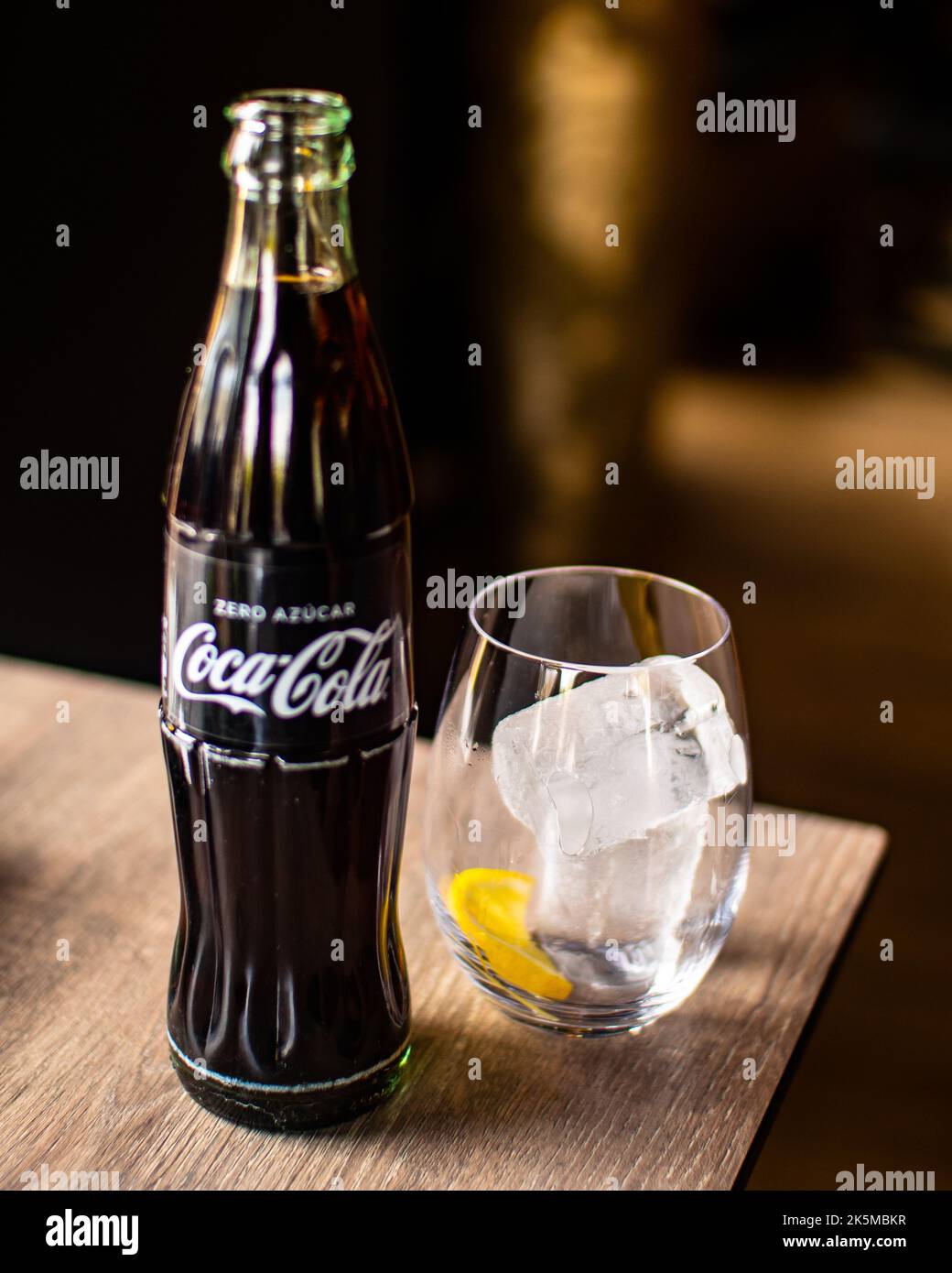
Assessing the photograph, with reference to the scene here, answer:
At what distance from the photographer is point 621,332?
2.56 meters

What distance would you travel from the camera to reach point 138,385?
1905 millimetres

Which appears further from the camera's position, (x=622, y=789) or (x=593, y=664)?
(x=593, y=664)

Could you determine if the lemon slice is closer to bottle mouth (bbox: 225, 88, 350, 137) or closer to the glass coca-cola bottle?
the glass coca-cola bottle

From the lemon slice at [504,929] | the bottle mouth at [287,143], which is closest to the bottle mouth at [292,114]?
the bottle mouth at [287,143]

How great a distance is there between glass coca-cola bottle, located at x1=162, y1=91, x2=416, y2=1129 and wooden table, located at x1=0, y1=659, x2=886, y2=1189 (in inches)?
1.3

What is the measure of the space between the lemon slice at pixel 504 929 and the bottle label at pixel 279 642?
12 cm

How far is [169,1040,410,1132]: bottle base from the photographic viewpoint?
2.12 feet

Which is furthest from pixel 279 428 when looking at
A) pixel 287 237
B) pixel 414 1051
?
pixel 414 1051

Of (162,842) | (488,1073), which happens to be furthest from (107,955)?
(488,1073)

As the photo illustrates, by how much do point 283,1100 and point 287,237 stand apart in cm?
39

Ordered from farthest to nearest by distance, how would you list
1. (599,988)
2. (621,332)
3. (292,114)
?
(621,332) → (599,988) → (292,114)

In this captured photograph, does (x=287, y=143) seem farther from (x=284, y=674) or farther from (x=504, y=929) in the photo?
(x=504, y=929)

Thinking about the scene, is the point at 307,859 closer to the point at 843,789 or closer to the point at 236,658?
the point at 236,658

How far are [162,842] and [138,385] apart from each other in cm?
118
